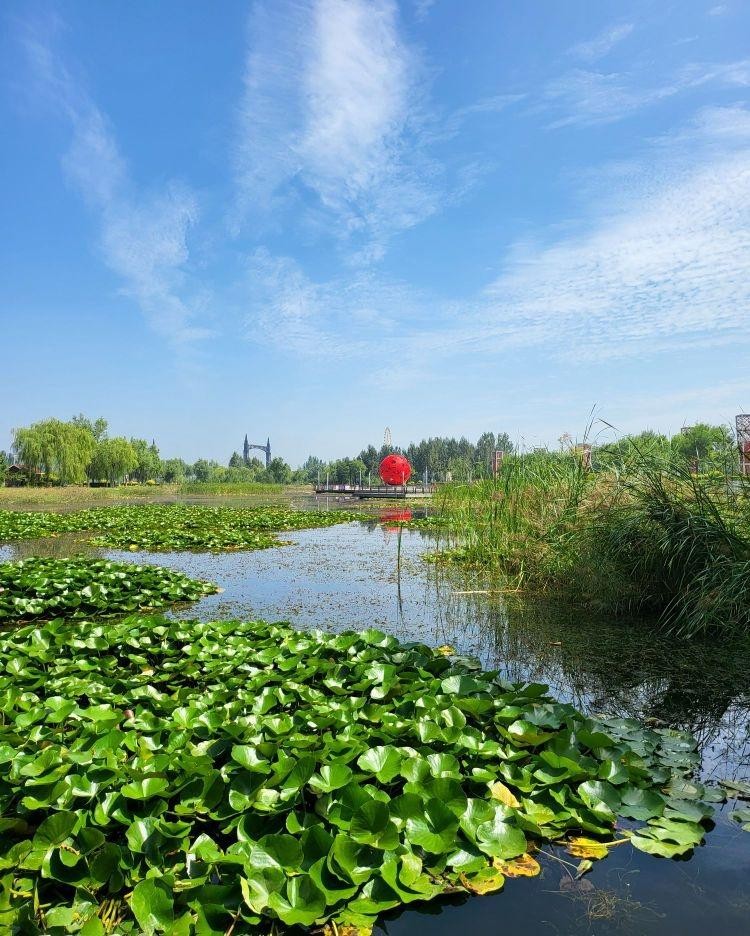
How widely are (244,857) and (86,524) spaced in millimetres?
12170

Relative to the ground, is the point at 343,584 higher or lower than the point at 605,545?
lower

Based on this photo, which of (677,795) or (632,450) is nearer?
(677,795)

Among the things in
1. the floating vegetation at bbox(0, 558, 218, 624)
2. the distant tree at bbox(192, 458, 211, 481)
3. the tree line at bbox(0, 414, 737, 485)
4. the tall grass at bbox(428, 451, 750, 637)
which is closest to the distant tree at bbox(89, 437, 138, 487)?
the tree line at bbox(0, 414, 737, 485)

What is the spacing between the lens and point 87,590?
16.4 feet

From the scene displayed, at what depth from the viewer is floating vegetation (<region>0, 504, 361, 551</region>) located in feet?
32.0

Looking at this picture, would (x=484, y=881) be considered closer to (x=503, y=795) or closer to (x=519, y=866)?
(x=519, y=866)

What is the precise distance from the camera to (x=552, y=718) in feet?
7.84

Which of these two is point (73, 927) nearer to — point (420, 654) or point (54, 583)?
point (420, 654)

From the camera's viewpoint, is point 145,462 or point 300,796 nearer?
point 300,796

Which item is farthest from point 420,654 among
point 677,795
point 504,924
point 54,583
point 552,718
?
point 54,583

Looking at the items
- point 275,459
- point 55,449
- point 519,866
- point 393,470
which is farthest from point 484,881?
point 275,459

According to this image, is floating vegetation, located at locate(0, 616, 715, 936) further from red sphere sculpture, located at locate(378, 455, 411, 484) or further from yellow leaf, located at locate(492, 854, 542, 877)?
red sphere sculpture, located at locate(378, 455, 411, 484)

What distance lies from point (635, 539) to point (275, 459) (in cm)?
5266

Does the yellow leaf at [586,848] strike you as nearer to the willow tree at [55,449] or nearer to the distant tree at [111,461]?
the willow tree at [55,449]
